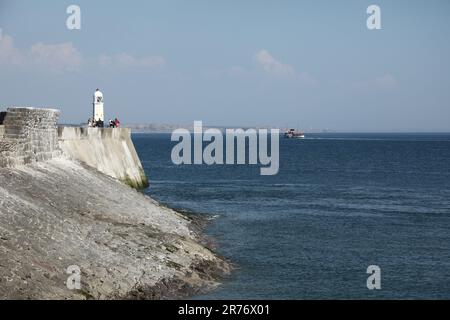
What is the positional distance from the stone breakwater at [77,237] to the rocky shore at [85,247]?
1.1 inches

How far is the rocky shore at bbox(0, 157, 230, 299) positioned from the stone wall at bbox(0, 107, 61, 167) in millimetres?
557

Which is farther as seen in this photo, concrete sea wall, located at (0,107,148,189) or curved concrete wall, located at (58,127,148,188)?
curved concrete wall, located at (58,127,148,188)

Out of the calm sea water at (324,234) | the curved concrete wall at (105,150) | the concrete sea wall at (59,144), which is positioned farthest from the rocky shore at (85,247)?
the curved concrete wall at (105,150)

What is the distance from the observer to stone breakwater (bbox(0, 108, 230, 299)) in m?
17.9

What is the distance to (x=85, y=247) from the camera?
20.7 metres

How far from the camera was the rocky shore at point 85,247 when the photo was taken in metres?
17.6

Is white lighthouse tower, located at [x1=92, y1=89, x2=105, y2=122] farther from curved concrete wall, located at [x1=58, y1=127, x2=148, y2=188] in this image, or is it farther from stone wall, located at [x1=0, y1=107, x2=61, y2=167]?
stone wall, located at [x1=0, y1=107, x2=61, y2=167]

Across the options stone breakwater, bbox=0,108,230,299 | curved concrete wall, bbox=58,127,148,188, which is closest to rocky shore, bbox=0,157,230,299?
stone breakwater, bbox=0,108,230,299

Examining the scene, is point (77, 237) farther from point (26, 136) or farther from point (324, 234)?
point (324, 234)

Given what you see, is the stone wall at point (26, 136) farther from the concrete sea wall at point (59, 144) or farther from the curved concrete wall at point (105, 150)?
the curved concrete wall at point (105, 150)

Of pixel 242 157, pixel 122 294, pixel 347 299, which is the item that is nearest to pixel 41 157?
pixel 122 294

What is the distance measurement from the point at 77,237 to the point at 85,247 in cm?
91

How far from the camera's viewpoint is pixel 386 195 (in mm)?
52125
